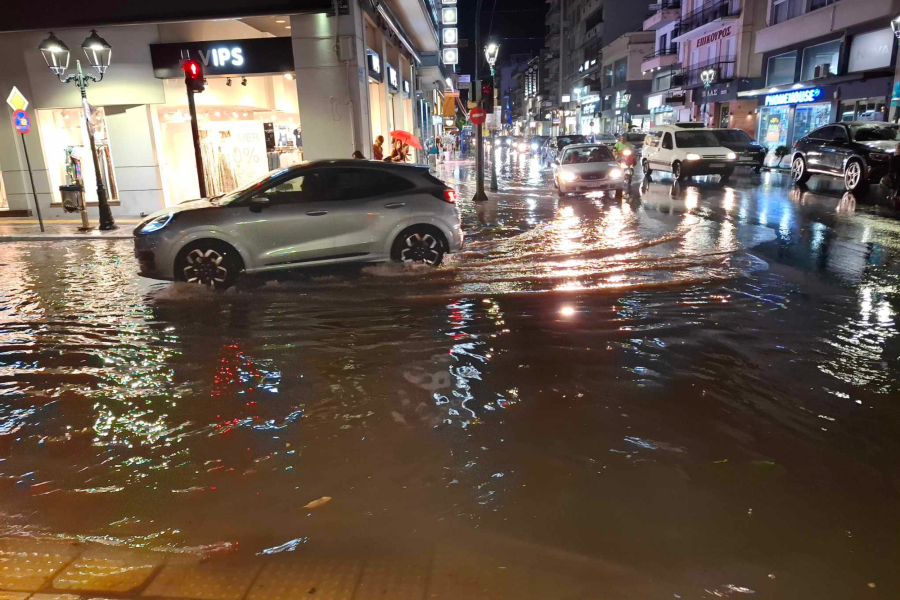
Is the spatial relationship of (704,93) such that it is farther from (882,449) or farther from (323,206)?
(882,449)

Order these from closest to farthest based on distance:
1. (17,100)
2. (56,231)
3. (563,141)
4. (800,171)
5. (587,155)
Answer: (17,100) < (56,231) < (587,155) < (800,171) < (563,141)

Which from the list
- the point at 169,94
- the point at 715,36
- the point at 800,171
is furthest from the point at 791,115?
the point at 169,94

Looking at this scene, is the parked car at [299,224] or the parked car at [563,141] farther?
the parked car at [563,141]

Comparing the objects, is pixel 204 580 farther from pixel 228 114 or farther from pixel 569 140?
pixel 569 140

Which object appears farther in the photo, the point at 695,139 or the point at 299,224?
the point at 695,139

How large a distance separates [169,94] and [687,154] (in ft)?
53.7

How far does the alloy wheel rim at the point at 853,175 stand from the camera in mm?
16438

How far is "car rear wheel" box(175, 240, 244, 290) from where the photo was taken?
8031mm

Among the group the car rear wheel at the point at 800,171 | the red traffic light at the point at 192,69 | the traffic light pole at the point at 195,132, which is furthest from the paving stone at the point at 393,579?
the car rear wheel at the point at 800,171

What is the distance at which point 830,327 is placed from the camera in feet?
20.1

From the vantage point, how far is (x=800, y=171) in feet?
64.2

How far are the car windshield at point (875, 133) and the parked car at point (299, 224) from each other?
47.1 ft

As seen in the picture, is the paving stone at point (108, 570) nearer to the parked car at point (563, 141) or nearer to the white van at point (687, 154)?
the white van at point (687, 154)

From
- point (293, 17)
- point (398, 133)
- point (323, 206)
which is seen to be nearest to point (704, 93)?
point (398, 133)
